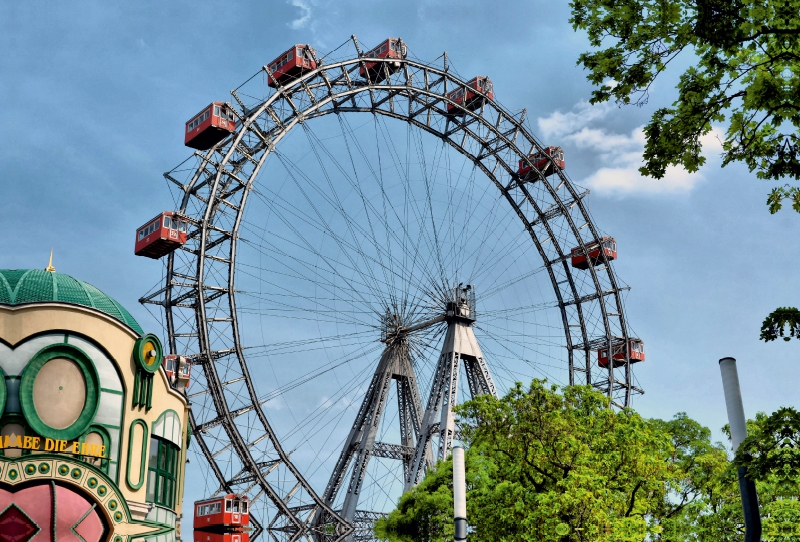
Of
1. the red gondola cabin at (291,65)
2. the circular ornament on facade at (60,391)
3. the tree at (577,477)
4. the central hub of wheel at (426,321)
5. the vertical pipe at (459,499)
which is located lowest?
the vertical pipe at (459,499)

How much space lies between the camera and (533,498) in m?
26.7

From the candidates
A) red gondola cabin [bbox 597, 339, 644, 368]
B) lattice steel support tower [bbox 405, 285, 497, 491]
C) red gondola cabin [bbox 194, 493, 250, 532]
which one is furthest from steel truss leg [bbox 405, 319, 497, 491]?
red gondola cabin [bbox 597, 339, 644, 368]

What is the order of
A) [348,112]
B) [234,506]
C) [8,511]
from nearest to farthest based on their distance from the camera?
[8,511]
[234,506]
[348,112]

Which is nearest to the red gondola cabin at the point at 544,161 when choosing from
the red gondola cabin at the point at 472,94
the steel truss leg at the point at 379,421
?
the red gondola cabin at the point at 472,94

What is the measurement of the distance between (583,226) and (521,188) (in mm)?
4861

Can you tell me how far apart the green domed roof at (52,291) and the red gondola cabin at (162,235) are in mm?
10523

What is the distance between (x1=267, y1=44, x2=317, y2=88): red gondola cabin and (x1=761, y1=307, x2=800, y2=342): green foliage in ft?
122

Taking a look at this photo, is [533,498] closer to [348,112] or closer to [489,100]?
[348,112]

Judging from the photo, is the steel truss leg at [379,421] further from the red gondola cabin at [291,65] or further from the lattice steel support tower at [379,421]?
the red gondola cabin at [291,65]

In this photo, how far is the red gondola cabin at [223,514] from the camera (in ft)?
126

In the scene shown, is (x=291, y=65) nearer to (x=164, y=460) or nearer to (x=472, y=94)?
(x=472, y=94)

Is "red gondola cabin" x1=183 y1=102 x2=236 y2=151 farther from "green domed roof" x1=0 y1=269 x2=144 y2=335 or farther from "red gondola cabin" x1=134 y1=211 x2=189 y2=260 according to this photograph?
"green domed roof" x1=0 y1=269 x2=144 y2=335

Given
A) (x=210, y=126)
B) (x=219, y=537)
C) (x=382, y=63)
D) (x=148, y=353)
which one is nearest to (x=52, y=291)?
(x=148, y=353)

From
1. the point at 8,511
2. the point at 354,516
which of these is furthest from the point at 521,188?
the point at 8,511
